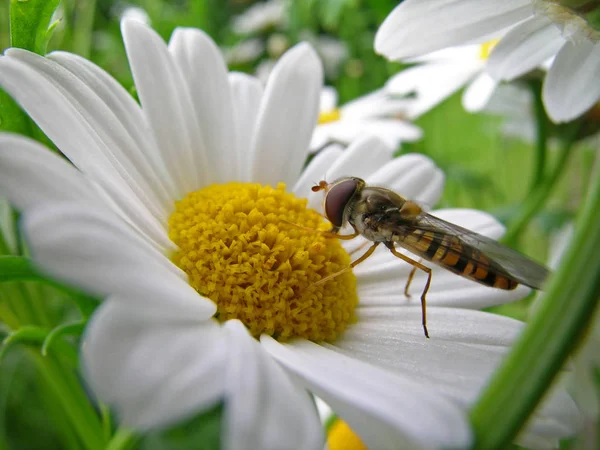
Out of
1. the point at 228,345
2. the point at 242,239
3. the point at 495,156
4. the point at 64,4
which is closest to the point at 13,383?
the point at 64,4

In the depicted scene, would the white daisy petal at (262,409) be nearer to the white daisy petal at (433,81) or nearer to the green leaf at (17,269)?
the green leaf at (17,269)

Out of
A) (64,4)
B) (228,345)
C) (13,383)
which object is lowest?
(13,383)

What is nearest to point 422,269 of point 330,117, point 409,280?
point 409,280

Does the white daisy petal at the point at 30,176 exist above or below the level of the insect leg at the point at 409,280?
above

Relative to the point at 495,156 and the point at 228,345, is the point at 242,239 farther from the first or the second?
the point at 495,156

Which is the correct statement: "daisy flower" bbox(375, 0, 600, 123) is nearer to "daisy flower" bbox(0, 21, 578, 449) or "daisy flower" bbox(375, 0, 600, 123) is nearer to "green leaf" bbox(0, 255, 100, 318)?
"daisy flower" bbox(0, 21, 578, 449)

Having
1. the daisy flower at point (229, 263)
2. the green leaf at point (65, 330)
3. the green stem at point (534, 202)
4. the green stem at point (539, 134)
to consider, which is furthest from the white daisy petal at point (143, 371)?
the green stem at point (539, 134)

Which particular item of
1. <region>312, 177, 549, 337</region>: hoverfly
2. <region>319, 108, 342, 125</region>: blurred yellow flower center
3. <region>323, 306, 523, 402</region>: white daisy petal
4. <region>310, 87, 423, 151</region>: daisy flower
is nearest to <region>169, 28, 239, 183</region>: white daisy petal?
<region>312, 177, 549, 337</region>: hoverfly
